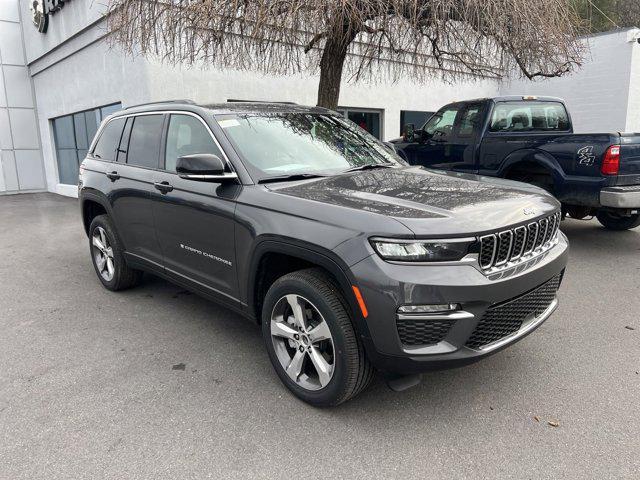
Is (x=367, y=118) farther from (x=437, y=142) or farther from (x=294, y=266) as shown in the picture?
(x=294, y=266)

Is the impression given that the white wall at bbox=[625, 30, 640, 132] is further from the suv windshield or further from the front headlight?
the front headlight

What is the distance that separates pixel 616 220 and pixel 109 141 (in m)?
7.15

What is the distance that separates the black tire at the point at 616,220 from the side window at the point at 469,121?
2.27 metres

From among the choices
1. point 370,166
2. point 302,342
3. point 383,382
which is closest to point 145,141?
point 370,166

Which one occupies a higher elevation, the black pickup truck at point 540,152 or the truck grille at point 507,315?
the black pickup truck at point 540,152

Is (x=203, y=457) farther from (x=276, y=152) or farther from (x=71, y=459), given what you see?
(x=276, y=152)

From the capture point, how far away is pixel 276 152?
3.52 metres

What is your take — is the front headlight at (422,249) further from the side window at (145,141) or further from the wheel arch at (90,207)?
the wheel arch at (90,207)

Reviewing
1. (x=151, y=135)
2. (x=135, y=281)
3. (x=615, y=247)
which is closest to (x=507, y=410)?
(x=151, y=135)

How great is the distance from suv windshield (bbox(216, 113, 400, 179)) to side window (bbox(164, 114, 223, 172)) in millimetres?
168

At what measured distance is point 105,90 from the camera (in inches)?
460

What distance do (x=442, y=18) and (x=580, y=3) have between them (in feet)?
11.9

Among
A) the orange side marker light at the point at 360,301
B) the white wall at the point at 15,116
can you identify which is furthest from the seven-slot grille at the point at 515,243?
the white wall at the point at 15,116

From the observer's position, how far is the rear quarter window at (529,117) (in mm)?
7195
